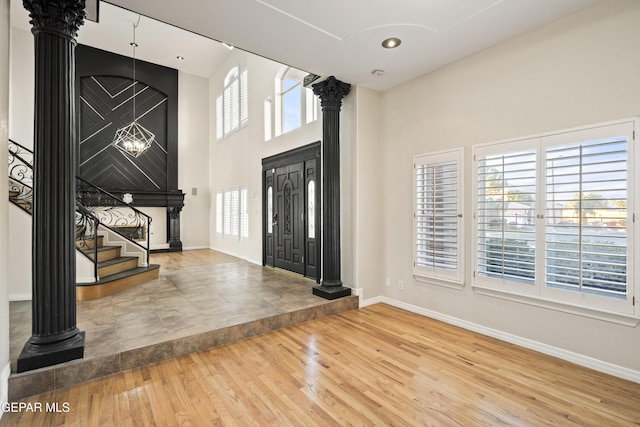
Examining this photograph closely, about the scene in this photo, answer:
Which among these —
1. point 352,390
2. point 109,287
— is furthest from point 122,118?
point 352,390

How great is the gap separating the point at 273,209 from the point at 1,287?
15.3 ft

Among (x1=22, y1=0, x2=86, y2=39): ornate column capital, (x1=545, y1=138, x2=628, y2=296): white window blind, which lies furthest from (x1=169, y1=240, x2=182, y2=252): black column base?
(x1=545, y1=138, x2=628, y2=296): white window blind

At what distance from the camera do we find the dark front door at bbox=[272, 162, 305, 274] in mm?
5742

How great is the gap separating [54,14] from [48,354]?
2.74 metres

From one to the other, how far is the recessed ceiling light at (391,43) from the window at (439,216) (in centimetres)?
143

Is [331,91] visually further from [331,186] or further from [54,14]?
[54,14]

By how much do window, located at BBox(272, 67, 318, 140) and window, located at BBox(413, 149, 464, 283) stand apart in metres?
2.43

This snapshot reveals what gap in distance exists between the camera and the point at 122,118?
892cm

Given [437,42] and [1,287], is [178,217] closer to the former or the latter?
[1,287]

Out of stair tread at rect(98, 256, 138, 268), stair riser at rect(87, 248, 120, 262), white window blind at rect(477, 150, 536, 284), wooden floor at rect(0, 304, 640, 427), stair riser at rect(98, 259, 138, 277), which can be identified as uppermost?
white window blind at rect(477, 150, 536, 284)

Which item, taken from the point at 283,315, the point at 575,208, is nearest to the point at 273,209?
the point at 283,315

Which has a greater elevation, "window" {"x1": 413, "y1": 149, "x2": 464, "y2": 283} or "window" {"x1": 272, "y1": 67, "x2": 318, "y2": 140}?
"window" {"x1": 272, "y1": 67, "x2": 318, "y2": 140}

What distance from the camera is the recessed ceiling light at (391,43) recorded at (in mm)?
3219

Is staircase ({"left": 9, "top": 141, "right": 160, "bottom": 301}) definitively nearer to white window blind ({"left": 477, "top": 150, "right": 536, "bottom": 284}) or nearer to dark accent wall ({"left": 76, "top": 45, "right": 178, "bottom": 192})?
dark accent wall ({"left": 76, "top": 45, "right": 178, "bottom": 192})
